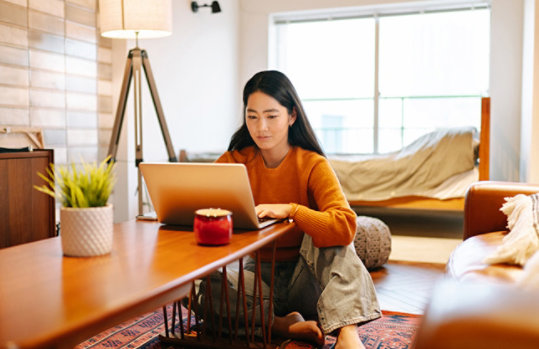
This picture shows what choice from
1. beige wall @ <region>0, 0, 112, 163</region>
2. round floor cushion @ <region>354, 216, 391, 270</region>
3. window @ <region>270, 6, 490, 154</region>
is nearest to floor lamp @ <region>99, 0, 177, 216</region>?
beige wall @ <region>0, 0, 112, 163</region>

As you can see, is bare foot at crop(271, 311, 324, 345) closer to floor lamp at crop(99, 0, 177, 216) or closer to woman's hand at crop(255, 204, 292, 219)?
woman's hand at crop(255, 204, 292, 219)

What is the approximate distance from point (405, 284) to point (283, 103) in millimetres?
1303

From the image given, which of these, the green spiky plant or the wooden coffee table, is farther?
the green spiky plant

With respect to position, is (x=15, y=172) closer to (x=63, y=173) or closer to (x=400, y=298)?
(x=63, y=173)

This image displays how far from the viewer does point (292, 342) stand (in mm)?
1803

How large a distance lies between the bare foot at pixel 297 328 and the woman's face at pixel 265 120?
0.57 meters

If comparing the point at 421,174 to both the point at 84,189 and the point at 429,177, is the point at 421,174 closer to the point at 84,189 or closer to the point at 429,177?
the point at 429,177

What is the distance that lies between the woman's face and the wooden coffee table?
45 centimetres

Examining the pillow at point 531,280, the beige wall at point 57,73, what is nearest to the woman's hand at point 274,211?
the pillow at point 531,280

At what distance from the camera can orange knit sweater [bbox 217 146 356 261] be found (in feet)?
5.12

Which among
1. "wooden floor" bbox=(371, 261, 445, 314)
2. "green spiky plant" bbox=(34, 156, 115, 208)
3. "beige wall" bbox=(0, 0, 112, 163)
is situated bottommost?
"wooden floor" bbox=(371, 261, 445, 314)

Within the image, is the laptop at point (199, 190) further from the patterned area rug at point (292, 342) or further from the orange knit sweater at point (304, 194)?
the patterned area rug at point (292, 342)

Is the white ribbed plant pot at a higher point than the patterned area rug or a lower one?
higher

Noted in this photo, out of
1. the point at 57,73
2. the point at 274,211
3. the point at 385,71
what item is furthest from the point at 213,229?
the point at 385,71
